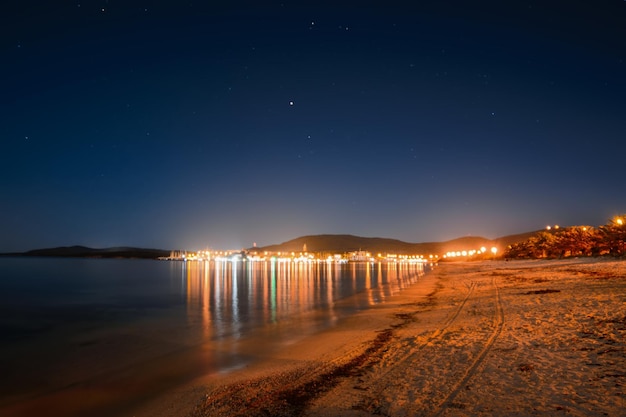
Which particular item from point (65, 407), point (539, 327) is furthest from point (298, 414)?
point (539, 327)

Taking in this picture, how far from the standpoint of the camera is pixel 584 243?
168 ft

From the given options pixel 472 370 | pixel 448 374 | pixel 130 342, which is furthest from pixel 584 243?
pixel 130 342

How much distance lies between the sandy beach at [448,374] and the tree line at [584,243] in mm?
35995

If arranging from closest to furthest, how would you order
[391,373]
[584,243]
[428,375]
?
[428,375] < [391,373] < [584,243]

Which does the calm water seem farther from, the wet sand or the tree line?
the tree line

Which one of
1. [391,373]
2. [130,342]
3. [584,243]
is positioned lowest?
[130,342]

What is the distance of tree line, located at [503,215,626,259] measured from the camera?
141 ft

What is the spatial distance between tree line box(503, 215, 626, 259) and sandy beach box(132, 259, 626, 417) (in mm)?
35995

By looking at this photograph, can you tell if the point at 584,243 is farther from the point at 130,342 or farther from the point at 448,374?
the point at 130,342

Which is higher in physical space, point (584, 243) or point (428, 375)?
point (584, 243)

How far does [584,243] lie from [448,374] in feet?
178

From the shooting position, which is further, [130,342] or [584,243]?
[584,243]

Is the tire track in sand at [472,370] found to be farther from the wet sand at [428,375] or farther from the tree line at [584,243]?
the tree line at [584,243]

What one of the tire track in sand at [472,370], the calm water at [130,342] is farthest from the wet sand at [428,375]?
the calm water at [130,342]
